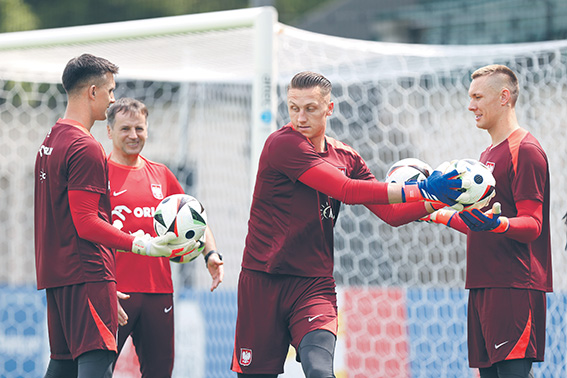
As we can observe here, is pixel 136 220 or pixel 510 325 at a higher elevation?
pixel 136 220

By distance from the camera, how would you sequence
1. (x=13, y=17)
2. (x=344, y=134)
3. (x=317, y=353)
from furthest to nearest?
1. (x=13, y=17)
2. (x=344, y=134)
3. (x=317, y=353)

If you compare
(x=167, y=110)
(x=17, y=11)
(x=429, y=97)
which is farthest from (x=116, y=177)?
(x=17, y=11)

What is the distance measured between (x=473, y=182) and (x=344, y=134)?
4784 mm

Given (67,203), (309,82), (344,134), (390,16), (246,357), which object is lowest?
(246,357)

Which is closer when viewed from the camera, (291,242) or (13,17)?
(291,242)

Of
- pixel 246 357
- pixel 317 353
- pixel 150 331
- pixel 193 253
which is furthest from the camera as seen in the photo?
pixel 150 331

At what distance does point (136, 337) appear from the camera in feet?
16.6

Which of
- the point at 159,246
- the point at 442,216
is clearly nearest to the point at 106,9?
the point at 159,246

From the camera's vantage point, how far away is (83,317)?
162 inches

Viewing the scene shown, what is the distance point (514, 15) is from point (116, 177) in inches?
406

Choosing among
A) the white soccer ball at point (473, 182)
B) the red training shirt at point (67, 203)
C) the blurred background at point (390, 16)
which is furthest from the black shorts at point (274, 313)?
the blurred background at point (390, 16)

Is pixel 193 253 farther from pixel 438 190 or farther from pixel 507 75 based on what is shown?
pixel 507 75

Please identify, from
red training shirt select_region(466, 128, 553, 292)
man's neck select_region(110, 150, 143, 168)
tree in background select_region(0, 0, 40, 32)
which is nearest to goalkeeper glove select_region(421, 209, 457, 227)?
red training shirt select_region(466, 128, 553, 292)

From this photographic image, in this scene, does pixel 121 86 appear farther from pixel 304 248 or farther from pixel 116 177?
pixel 304 248
